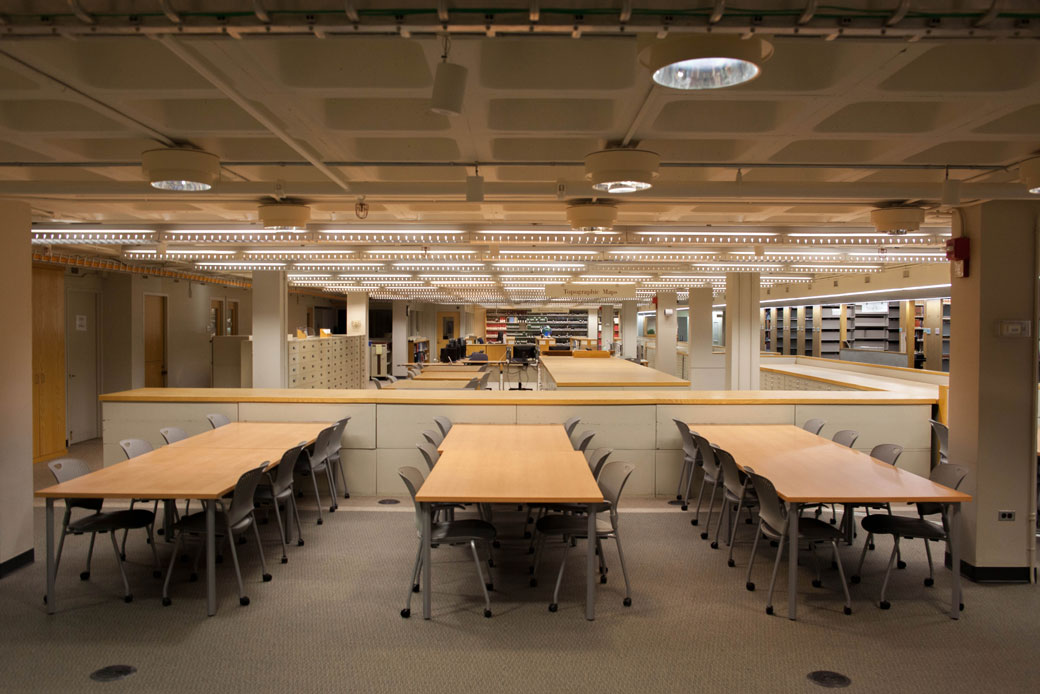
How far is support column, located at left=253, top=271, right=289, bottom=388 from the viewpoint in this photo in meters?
9.70

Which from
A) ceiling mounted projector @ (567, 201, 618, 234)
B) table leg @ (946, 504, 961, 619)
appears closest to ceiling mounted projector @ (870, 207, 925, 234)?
ceiling mounted projector @ (567, 201, 618, 234)

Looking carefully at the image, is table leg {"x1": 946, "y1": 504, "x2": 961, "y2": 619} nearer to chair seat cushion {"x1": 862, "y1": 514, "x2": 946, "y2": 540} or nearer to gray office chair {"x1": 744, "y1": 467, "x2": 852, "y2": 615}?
chair seat cushion {"x1": 862, "y1": 514, "x2": 946, "y2": 540}

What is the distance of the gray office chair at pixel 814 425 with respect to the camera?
6.30 meters

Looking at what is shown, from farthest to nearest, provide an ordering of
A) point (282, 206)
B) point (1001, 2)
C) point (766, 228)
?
point (766, 228)
point (282, 206)
point (1001, 2)

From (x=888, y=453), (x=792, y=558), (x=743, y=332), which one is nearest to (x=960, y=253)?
(x=888, y=453)

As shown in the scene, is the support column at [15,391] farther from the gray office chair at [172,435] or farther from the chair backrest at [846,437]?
the chair backrest at [846,437]

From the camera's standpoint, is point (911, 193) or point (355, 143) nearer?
point (355, 143)

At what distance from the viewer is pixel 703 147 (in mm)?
3932

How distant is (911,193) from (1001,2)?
2.75 m

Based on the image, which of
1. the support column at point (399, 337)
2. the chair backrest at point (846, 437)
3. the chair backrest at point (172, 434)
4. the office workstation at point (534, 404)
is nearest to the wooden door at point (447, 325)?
the support column at point (399, 337)

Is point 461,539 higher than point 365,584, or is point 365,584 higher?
point 461,539

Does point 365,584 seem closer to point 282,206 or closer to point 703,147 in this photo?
point 282,206

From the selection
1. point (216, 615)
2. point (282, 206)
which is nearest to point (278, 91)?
point (282, 206)

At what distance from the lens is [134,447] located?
16.8 feet
